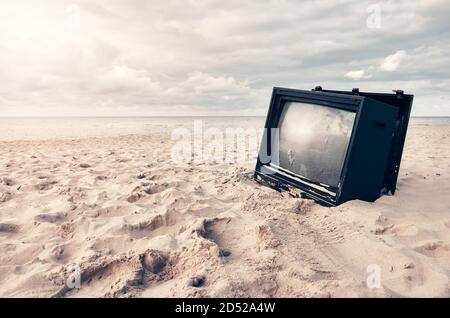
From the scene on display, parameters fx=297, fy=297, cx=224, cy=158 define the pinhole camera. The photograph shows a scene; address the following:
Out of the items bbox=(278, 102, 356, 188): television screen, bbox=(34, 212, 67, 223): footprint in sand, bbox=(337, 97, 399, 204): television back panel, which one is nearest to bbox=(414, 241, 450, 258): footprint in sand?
bbox=(337, 97, 399, 204): television back panel

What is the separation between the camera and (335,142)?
8.87ft

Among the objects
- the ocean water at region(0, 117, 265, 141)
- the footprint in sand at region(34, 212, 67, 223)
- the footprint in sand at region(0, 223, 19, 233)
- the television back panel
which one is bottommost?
the ocean water at region(0, 117, 265, 141)

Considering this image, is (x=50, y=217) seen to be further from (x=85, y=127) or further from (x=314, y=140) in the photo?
(x=85, y=127)

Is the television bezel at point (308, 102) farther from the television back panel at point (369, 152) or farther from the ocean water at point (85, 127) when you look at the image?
the ocean water at point (85, 127)

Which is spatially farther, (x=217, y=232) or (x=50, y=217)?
(x=50, y=217)

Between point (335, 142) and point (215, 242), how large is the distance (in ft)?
4.65

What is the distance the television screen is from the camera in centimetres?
266

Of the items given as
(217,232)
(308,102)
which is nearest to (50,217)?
(217,232)

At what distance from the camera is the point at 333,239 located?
221 cm

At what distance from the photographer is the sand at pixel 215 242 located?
1.66m

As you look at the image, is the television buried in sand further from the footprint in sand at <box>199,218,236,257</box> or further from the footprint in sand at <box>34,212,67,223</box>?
the footprint in sand at <box>34,212,67,223</box>

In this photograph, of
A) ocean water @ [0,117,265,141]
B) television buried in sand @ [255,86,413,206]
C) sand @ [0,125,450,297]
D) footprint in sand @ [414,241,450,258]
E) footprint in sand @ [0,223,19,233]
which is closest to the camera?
sand @ [0,125,450,297]

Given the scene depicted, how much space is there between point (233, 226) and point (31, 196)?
235 centimetres

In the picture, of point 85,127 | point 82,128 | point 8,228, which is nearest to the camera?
point 8,228
